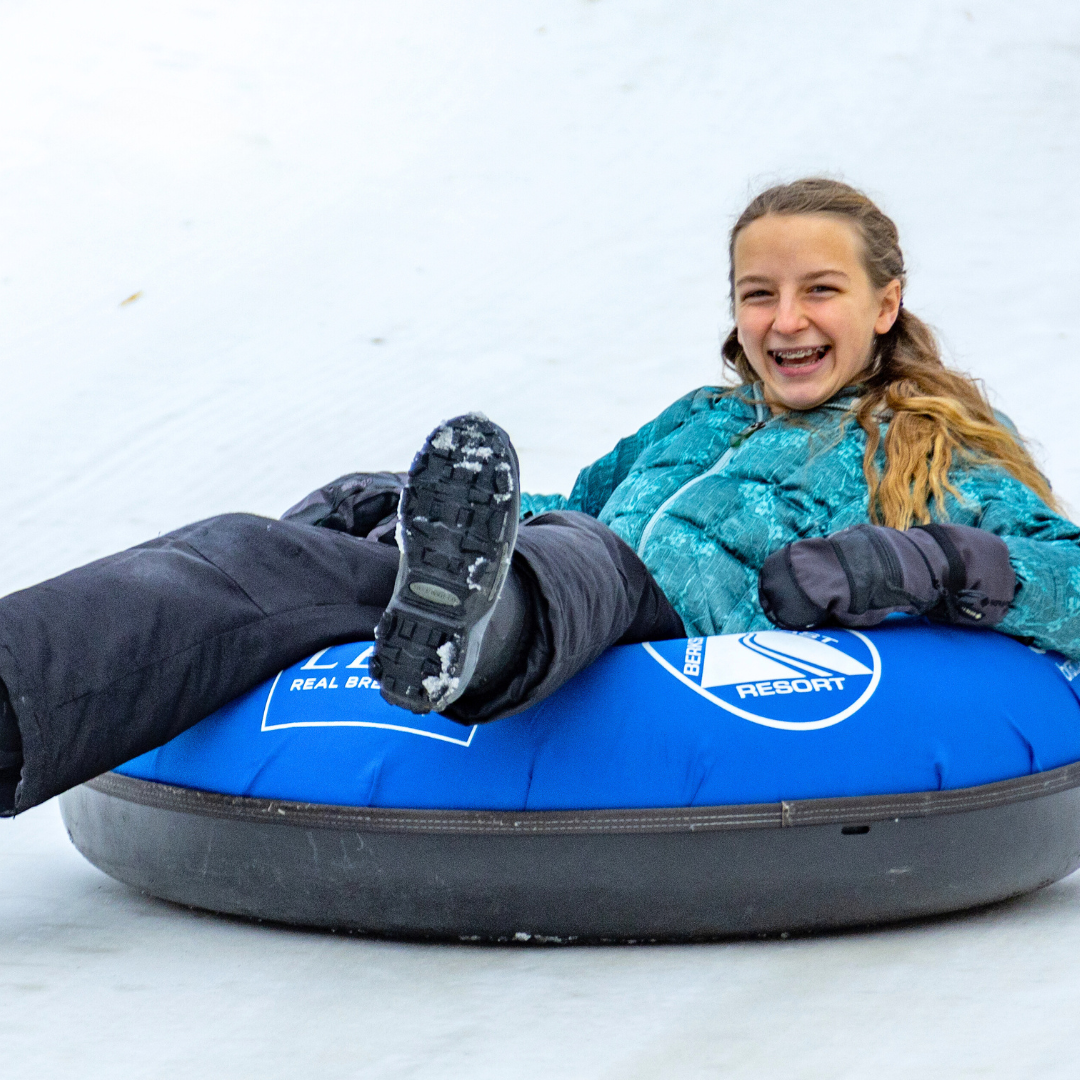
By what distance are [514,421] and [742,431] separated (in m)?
2.13

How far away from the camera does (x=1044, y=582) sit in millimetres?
1739

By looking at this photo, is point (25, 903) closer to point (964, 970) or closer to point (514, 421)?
point (964, 970)

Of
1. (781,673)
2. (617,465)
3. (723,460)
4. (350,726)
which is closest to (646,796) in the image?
(781,673)

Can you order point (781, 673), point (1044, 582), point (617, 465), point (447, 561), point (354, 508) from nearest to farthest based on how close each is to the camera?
point (447, 561)
point (781, 673)
point (1044, 582)
point (354, 508)
point (617, 465)

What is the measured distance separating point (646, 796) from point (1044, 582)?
1.79ft

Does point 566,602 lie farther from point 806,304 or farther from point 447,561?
point 806,304

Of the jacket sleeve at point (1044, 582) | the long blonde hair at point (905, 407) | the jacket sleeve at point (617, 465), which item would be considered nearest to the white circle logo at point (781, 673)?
the jacket sleeve at point (1044, 582)

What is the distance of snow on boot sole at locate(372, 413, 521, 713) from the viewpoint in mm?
1326

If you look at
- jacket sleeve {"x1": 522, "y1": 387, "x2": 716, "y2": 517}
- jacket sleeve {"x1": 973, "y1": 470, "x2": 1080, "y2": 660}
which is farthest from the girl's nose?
jacket sleeve {"x1": 973, "y1": 470, "x2": 1080, "y2": 660}

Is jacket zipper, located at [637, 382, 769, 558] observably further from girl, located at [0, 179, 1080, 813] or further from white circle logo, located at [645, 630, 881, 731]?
white circle logo, located at [645, 630, 881, 731]

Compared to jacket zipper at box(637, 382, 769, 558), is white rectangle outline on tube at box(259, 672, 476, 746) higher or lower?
lower

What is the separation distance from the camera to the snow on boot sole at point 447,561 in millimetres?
1326

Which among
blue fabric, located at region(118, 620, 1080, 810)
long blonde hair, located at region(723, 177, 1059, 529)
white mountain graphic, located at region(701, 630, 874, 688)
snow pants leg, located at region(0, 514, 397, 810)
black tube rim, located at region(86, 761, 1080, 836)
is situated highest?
long blonde hair, located at region(723, 177, 1059, 529)

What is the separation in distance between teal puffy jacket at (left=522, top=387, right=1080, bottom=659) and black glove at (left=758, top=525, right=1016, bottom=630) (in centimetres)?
5
